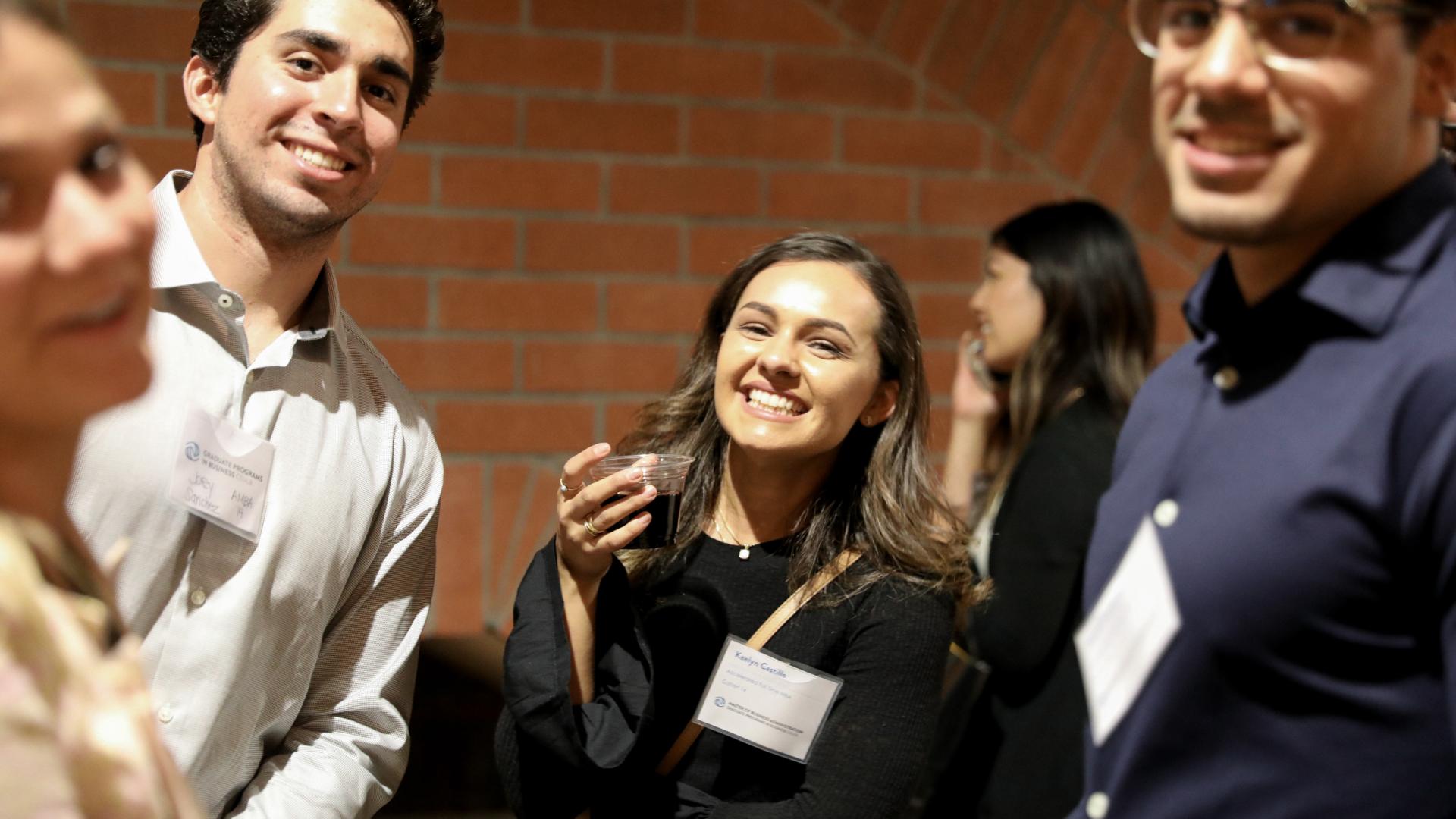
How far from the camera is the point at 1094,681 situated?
1.07m

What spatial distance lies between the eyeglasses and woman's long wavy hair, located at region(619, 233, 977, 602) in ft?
3.00

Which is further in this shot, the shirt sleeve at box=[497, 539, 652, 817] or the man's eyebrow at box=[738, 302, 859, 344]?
the man's eyebrow at box=[738, 302, 859, 344]

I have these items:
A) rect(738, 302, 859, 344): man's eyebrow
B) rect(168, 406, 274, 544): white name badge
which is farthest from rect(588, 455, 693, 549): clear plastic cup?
rect(168, 406, 274, 544): white name badge

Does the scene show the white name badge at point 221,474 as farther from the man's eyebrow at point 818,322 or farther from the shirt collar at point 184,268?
the man's eyebrow at point 818,322

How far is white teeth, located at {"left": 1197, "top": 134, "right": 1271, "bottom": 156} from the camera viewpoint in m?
0.93

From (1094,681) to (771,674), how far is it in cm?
63

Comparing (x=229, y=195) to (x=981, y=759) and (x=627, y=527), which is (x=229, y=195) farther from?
(x=981, y=759)

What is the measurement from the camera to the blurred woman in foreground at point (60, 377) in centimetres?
56

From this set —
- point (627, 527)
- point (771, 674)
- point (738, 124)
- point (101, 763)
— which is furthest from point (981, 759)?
point (101, 763)

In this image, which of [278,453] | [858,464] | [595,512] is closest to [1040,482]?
[858,464]

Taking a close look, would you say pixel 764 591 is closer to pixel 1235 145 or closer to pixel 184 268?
pixel 184 268

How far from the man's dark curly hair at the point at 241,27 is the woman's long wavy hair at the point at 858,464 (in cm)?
58

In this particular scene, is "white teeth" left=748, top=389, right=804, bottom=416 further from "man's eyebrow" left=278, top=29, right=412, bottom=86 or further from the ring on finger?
"man's eyebrow" left=278, top=29, right=412, bottom=86

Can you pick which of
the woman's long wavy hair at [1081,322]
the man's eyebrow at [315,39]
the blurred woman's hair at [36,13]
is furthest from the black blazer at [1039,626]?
the blurred woman's hair at [36,13]
